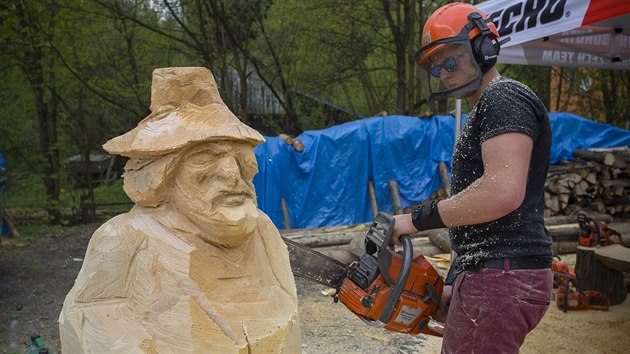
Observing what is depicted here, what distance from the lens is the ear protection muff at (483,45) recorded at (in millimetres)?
2023

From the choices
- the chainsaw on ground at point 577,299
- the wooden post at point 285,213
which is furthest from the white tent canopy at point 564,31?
the wooden post at point 285,213

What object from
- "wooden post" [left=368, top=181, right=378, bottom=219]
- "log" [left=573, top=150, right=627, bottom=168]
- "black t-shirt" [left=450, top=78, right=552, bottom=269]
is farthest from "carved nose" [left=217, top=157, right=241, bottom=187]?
"log" [left=573, top=150, right=627, bottom=168]

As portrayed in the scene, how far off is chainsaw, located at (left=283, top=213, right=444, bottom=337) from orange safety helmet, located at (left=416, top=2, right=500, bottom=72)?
72cm

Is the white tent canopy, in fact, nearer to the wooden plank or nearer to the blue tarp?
the wooden plank

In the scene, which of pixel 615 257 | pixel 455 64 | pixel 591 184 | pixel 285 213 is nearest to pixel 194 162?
pixel 455 64

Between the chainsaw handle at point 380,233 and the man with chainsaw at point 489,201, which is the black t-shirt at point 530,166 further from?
the chainsaw handle at point 380,233

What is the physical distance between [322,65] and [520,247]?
1081 centimetres

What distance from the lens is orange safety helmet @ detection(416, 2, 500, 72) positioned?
2.03m

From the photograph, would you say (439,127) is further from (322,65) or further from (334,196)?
(322,65)

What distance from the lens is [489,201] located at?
Result: 5.89 ft

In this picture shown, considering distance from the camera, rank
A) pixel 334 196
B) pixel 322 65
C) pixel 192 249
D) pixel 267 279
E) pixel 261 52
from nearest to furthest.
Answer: pixel 192 249, pixel 267 279, pixel 334 196, pixel 261 52, pixel 322 65

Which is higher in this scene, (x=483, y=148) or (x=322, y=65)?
(x=322, y=65)

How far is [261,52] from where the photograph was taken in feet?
37.3

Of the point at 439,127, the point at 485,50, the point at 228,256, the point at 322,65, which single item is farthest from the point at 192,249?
the point at 322,65
